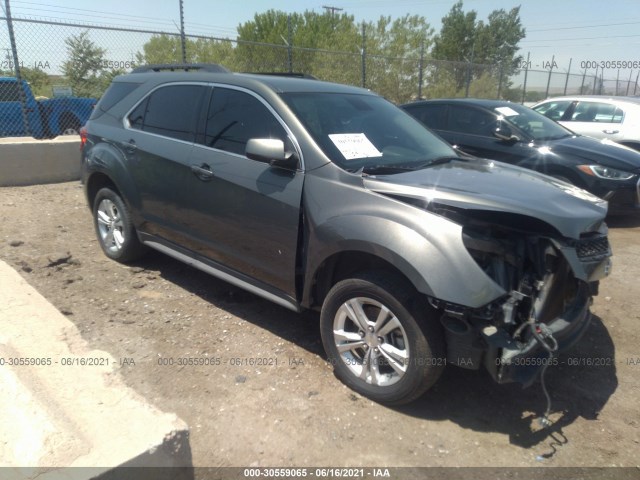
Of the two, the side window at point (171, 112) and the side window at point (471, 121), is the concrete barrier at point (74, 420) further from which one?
the side window at point (471, 121)

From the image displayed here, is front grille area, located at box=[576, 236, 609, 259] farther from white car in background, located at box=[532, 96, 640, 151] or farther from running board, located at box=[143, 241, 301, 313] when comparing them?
white car in background, located at box=[532, 96, 640, 151]

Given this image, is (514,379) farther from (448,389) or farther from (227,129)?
(227,129)

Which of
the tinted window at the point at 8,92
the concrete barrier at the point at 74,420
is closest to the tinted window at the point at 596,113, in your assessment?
the concrete barrier at the point at 74,420

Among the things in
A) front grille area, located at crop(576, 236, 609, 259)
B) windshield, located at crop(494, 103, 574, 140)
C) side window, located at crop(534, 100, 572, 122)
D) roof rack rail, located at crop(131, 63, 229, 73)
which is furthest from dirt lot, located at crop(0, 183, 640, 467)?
side window, located at crop(534, 100, 572, 122)

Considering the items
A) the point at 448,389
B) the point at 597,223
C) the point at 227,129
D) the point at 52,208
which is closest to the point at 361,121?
the point at 227,129

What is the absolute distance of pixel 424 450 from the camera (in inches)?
107

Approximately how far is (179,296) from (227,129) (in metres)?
1.55

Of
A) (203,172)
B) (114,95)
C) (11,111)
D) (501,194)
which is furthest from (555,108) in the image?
(11,111)

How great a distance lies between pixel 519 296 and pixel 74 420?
2179 mm

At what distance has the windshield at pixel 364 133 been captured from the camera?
11.2 feet

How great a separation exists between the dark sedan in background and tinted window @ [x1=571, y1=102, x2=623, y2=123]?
2433 millimetres

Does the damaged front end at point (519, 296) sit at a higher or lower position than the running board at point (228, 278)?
higher

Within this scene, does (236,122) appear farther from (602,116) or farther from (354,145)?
(602,116)

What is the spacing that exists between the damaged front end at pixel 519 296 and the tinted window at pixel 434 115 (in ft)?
15.5
